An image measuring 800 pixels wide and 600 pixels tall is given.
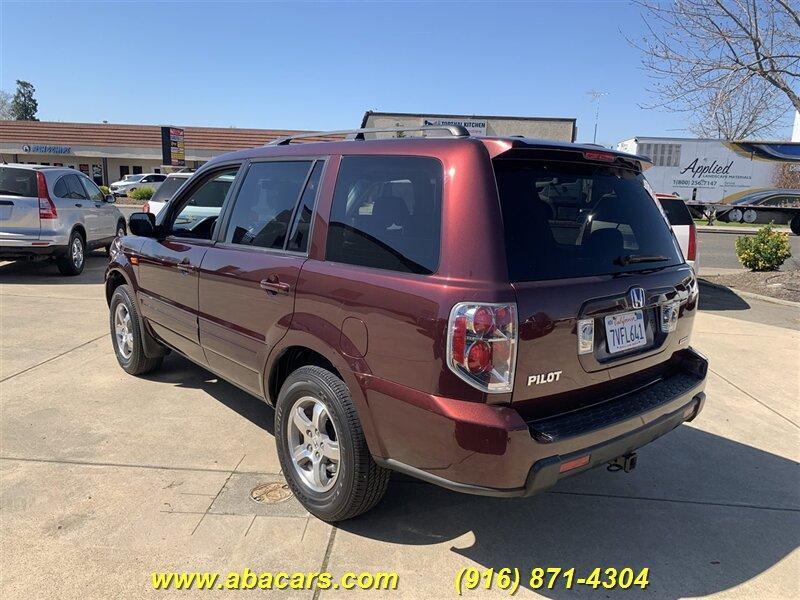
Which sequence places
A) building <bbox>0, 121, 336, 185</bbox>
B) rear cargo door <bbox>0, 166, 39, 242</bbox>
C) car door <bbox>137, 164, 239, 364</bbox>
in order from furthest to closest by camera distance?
building <bbox>0, 121, 336, 185</bbox> < rear cargo door <bbox>0, 166, 39, 242</bbox> < car door <bbox>137, 164, 239, 364</bbox>

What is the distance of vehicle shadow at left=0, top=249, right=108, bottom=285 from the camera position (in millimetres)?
9447

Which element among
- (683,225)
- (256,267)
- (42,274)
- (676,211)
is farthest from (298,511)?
(42,274)

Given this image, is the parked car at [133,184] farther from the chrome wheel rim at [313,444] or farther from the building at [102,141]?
the chrome wheel rim at [313,444]

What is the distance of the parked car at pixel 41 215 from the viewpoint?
8945 mm

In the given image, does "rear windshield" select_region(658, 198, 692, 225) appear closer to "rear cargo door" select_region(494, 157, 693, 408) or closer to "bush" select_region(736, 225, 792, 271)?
"bush" select_region(736, 225, 792, 271)

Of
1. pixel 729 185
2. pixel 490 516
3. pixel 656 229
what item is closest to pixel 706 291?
pixel 656 229

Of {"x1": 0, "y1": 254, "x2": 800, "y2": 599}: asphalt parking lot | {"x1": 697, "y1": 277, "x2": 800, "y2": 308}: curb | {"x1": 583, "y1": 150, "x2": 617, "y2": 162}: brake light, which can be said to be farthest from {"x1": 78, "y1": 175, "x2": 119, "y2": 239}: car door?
{"x1": 697, "y1": 277, "x2": 800, "y2": 308}: curb

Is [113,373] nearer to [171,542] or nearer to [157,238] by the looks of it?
[157,238]

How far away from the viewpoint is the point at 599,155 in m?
2.80

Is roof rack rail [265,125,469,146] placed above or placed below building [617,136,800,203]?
below

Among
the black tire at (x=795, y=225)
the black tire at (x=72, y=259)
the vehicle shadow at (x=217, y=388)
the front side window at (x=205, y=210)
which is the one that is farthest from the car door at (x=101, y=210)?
the black tire at (x=795, y=225)

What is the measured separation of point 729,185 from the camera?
87.0 ft

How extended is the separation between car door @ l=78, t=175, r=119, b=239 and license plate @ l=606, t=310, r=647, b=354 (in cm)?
1063

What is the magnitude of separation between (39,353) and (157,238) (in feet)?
7.33
